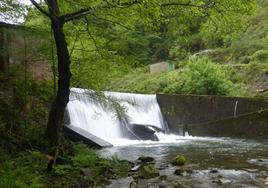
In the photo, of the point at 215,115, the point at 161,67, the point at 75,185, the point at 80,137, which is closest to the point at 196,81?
the point at 215,115

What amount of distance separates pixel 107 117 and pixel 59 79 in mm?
8866

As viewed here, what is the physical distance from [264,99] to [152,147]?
5.64 metres

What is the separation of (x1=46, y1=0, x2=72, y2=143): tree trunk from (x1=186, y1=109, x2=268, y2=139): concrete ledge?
1016cm

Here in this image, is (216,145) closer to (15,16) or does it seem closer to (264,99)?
(264,99)

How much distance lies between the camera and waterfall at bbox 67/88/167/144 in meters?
15.2

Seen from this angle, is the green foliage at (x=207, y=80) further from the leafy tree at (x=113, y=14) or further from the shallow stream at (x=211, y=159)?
the leafy tree at (x=113, y=14)

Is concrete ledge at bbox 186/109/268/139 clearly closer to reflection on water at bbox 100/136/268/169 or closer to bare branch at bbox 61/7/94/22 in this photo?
reflection on water at bbox 100/136/268/169

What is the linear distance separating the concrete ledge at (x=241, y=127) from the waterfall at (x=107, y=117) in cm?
257

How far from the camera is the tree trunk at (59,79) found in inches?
301

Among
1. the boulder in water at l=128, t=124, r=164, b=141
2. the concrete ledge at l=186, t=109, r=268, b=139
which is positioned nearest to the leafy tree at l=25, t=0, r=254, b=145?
the boulder in water at l=128, t=124, r=164, b=141

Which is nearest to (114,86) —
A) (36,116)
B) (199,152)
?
(199,152)

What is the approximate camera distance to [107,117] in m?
16.8

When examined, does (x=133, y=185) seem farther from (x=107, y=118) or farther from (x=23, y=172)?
(x=107, y=118)

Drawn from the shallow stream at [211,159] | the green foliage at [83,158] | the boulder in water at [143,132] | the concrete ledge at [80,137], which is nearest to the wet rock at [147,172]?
the shallow stream at [211,159]
